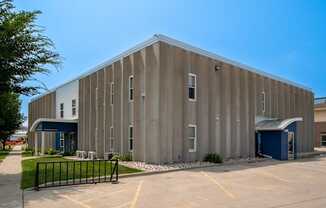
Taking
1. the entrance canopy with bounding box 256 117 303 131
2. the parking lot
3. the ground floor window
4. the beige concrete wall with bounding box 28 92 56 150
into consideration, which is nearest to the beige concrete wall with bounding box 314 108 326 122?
the ground floor window

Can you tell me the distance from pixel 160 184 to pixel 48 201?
4509mm

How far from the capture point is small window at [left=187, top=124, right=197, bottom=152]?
21.2 meters

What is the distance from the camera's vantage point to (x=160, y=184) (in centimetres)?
1333

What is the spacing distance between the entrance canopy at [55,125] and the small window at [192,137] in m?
14.0

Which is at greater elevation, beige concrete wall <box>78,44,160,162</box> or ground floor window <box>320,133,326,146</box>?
beige concrete wall <box>78,44,160,162</box>

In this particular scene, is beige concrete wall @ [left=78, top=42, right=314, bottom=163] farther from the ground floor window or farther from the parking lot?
the ground floor window

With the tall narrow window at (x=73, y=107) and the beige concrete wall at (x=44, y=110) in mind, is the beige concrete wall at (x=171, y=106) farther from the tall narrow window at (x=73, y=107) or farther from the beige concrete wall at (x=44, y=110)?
the beige concrete wall at (x=44, y=110)

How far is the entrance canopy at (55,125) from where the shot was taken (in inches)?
1178

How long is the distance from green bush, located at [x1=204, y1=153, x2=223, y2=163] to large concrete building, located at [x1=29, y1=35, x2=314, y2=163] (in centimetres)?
33

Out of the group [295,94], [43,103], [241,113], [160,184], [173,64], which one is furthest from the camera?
[43,103]

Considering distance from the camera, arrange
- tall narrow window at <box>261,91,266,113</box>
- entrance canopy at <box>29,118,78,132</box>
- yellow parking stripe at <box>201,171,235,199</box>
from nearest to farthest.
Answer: yellow parking stripe at <box>201,171,235,199</box>, tall narrow window at <box>261,91,266,113</box>, entrance canopy at <box>29,118,78,132</box>

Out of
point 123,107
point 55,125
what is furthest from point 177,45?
point 55,125

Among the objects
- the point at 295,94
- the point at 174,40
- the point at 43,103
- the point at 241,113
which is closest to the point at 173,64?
the point at 174,40

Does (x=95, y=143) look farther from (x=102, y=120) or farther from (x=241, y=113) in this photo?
(x=241, y=113)
